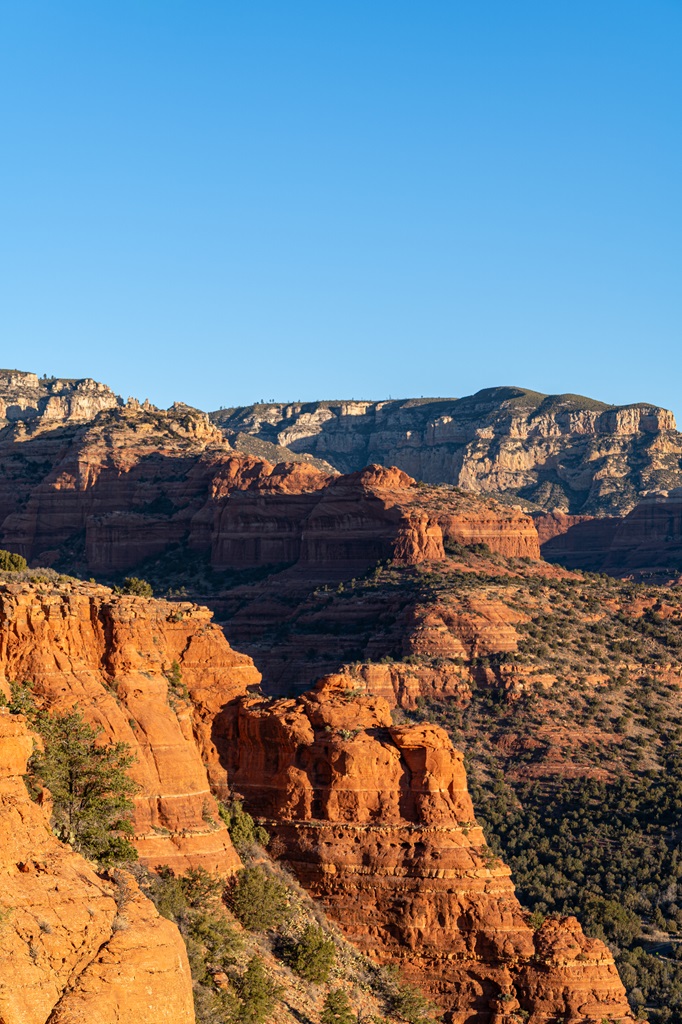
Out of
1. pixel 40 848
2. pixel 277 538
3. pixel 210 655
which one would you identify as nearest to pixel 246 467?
pixel 277 538

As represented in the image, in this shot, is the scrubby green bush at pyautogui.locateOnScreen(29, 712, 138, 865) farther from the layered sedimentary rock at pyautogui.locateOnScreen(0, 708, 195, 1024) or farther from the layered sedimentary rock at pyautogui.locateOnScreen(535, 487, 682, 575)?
the layered sedimentary rock at pyautogui.locateOnScreen(535, 487, 682, 575)

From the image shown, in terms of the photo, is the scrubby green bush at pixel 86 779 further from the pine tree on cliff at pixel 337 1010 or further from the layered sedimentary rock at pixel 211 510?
the layered sedimentary rock at pixel 211 510

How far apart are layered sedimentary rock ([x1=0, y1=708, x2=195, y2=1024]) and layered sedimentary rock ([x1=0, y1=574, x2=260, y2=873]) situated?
1021cm

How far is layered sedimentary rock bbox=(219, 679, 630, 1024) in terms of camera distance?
43.1 m

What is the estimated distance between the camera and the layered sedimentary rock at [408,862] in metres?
43.1

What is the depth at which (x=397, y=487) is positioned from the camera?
122188mm

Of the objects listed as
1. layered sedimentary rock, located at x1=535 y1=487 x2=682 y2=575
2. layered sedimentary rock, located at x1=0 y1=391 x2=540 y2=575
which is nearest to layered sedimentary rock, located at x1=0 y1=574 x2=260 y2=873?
layered sedimentary rock, located at x1=0 y1=391 x2=540 y2=575

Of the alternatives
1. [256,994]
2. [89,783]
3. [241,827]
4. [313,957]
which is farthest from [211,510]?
[256,994]

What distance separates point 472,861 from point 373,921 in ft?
9.18

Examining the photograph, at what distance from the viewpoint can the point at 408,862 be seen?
143 feet

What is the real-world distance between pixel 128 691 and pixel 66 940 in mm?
15381

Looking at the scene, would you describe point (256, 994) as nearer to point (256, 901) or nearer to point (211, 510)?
point (256, 901)

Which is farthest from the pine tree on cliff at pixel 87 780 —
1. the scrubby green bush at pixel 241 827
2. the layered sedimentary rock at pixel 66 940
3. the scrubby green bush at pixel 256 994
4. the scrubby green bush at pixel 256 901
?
the layered sedimentary rock at pixel 66 940

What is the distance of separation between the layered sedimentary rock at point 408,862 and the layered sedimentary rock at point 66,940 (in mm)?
16908
